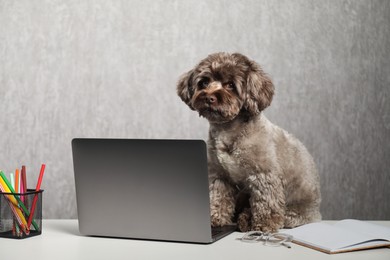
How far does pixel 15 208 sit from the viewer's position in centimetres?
157

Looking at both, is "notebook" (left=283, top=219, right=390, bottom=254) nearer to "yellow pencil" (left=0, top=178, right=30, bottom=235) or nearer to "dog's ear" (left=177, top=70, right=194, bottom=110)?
"dog's ear" (left=177, top=70, right=194, bottom=110)

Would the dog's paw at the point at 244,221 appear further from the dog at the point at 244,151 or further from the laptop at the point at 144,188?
the laptop at the point at 144,188

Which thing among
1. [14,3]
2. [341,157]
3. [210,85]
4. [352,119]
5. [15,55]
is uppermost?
[14,3]

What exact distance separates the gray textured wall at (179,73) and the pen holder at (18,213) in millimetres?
1612

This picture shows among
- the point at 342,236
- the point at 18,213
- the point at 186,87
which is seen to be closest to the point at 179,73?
the point at 186,87

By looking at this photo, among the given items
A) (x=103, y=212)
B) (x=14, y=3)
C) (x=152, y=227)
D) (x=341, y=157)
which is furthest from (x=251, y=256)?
(x=14, y=3)

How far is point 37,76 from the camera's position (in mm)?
3199

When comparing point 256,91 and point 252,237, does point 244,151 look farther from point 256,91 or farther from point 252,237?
point 252,237

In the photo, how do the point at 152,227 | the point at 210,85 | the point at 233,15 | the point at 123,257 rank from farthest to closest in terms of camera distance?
the point at 233,15 → the point at 210,85 → the point at 152,227 → the point at 123,257

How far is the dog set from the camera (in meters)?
1.78

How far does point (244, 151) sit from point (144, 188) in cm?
43

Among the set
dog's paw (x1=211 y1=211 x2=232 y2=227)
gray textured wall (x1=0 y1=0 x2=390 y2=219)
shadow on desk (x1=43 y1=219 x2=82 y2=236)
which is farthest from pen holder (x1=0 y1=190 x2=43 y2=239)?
gray textured wall (x1=0 y1=0 x2=390 y2=219)

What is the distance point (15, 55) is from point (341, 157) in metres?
1.91

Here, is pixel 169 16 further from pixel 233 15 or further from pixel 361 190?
pixel 361 190
